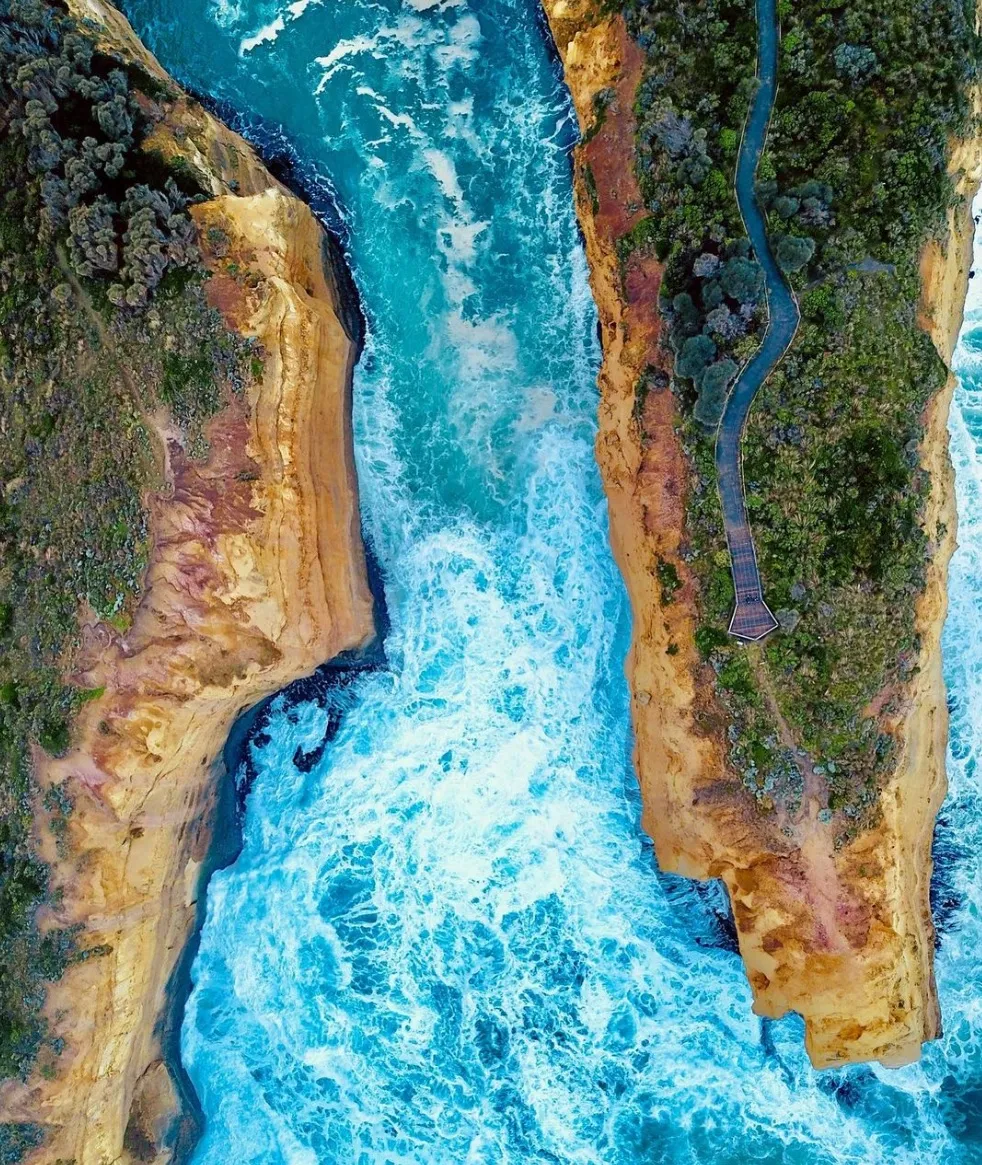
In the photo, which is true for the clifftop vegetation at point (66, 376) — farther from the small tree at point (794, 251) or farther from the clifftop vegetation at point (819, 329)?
the small tree at point (794, 251)

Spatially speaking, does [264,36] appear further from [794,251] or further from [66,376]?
[794,251]

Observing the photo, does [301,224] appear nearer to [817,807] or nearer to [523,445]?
[523,445]

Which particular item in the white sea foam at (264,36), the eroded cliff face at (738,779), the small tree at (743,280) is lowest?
the eroded cliff face at (738,779)

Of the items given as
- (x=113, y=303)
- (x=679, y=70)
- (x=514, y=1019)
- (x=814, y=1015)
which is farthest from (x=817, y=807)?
(x=113, y=303)

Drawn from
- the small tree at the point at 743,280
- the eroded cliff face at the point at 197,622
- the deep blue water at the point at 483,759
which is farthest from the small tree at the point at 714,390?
the eroded cliff face at the point at 197,622

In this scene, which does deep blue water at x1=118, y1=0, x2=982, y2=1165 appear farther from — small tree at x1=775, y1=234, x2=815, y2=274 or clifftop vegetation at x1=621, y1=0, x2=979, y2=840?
small tree at x1=775, y1=234, x2=815, y2=274

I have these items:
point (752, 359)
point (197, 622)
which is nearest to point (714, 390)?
point (752, 359)
